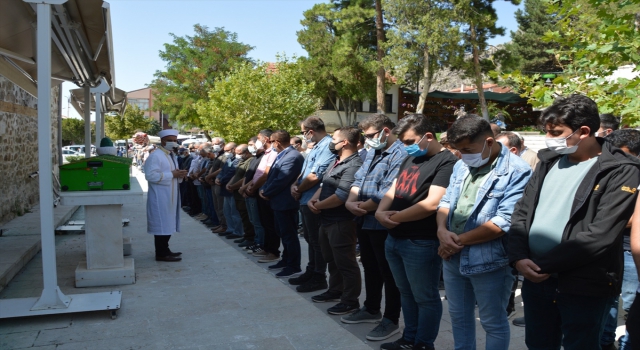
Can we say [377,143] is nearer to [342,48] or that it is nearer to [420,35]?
[420,35]

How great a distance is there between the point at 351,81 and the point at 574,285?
109ft

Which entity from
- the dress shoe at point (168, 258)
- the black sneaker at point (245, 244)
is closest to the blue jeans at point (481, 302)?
the dress shoe at point (168, 258)

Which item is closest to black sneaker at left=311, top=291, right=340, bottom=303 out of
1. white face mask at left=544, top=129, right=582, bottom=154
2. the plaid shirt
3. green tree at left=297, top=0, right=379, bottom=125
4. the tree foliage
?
the plaid shirt

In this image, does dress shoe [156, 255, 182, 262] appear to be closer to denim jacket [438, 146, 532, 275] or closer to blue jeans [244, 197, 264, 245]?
blue jeans [244, 197, 264, 245]

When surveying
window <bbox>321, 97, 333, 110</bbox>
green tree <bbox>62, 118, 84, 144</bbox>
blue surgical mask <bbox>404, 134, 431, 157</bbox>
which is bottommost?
blue surgical mask <bbox>404, 134, 431, 157</bbox>

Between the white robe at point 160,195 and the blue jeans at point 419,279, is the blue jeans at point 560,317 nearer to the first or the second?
the blue jeans at point 419,279

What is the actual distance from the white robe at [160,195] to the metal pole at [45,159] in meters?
2.60

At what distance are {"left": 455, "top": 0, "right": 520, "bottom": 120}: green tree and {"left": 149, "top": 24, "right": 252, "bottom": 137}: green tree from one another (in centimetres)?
1964

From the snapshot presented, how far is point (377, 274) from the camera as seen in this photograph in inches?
200

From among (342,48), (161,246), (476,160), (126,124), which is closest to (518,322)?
(476,160)

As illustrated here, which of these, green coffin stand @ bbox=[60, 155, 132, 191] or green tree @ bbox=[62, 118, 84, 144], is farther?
green tree @ bbox=[62, 118, 84, 144]

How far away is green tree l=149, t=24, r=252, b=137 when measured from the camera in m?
43.5

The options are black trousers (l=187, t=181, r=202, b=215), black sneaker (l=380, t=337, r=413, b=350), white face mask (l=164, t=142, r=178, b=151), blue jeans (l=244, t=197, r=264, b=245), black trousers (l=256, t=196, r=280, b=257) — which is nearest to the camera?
black sneaker (l=380, t=337, r=413, b=350)

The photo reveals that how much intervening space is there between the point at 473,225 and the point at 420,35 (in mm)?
25908
